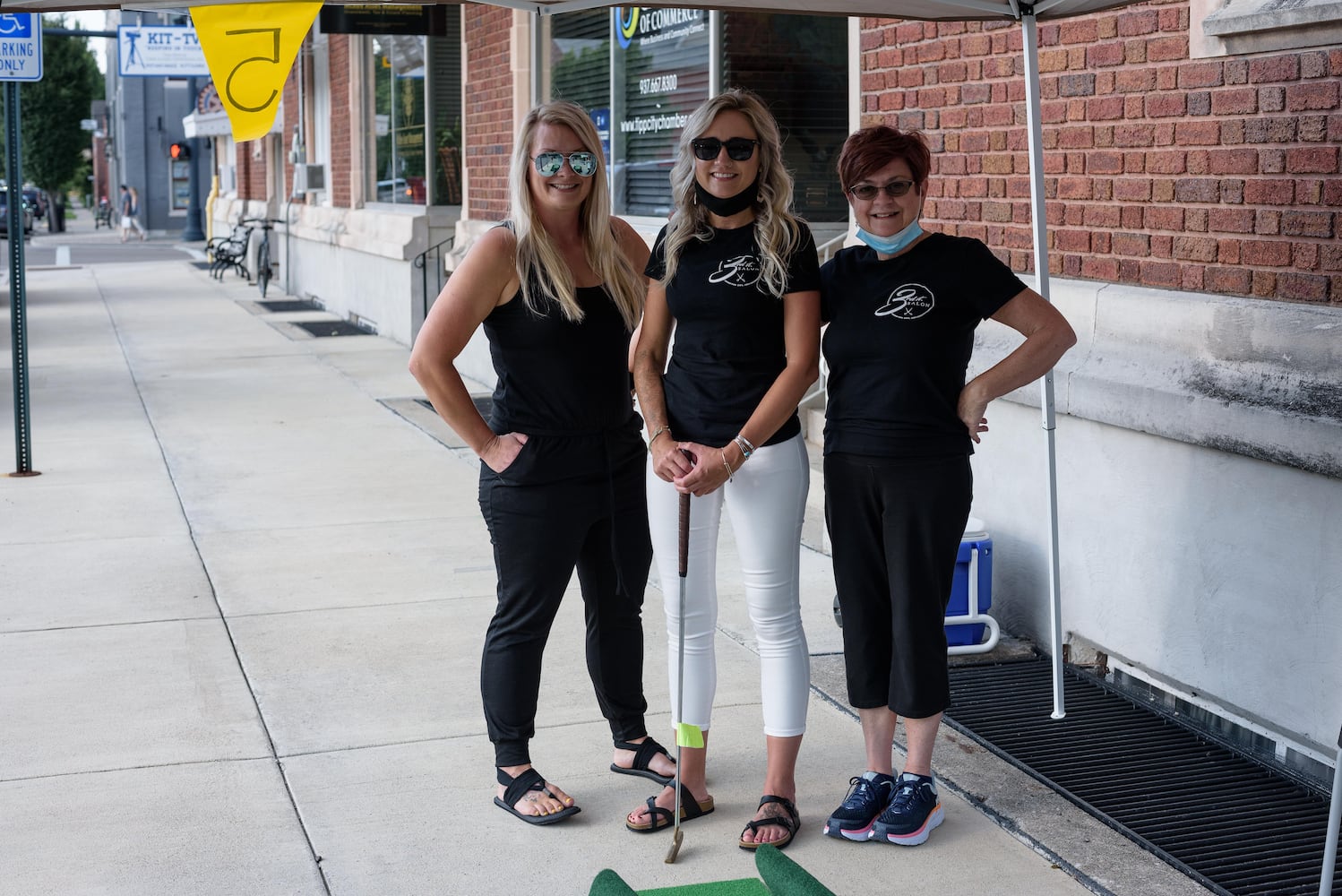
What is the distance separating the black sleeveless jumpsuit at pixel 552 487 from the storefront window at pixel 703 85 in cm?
501

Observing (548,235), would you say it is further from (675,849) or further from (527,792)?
(675,849)

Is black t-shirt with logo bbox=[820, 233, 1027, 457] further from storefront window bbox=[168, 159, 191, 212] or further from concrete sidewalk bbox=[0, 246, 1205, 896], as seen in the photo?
storefront window bbox=[168, 159, 191, 212]

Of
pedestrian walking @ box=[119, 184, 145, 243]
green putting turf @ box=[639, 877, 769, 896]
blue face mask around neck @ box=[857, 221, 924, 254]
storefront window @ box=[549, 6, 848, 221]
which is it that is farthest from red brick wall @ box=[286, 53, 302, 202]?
pedestrian walking @ box=[119, 184, 145, 243]

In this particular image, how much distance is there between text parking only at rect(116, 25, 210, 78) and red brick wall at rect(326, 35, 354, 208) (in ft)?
33.4

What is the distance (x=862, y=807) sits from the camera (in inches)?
162

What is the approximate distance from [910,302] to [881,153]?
1.27ft

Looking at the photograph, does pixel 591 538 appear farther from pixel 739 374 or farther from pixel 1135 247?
pixel 1135 247

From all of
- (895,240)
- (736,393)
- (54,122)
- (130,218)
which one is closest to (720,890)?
(736,393)

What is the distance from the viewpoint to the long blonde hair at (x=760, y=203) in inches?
149

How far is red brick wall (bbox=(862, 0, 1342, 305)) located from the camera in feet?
14.9

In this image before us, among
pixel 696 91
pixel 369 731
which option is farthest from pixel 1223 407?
pixel 696 91

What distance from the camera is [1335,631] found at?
4.38 m

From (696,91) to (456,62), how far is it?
24.3 feet

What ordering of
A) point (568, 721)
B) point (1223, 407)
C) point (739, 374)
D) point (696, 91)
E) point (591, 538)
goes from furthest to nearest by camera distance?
point (696, 91), point (568, 721), point (1223, 407), point (591, 538), point (739, 374)
